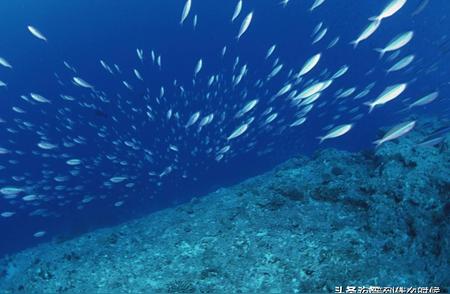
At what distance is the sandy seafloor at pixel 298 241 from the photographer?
211 inches

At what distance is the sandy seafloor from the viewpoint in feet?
17.6

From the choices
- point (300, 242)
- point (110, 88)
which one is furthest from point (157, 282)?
point (110, 88)

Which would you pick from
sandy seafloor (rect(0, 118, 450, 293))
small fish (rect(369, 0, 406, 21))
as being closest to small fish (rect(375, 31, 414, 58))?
small fish (rect(369, 0, 406, 21))

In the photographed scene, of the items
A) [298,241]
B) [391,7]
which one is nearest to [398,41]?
[391,7]

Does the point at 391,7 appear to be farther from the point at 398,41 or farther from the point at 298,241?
the point at 298,241

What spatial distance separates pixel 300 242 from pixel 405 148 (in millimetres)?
3043

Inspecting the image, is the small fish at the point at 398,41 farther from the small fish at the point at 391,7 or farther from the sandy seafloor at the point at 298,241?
the sandy seafloor at the point at 298,241

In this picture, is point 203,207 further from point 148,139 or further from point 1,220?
point 1,220

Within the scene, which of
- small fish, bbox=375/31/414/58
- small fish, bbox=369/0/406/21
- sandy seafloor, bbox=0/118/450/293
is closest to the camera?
sandy seafloor, bbox=0/118/450/293

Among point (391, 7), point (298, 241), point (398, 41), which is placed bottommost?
point (298, 241)

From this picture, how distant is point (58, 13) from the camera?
47.2 metres

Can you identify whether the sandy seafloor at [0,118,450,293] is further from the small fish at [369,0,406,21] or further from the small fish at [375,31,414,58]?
the small fish at [369,0,406,21]

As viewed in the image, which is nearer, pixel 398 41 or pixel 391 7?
pixel 391 7

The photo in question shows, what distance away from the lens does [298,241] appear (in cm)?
609
